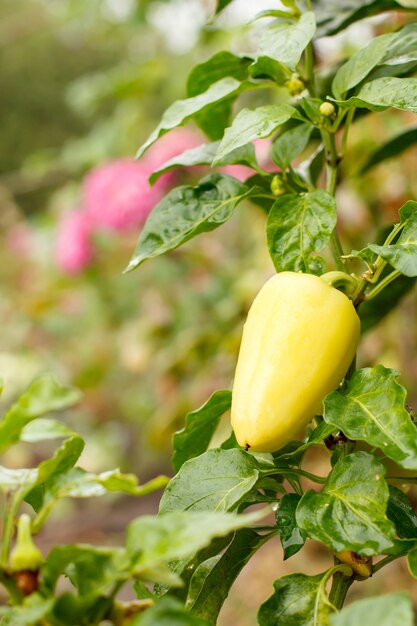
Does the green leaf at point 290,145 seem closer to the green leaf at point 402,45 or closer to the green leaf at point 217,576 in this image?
the green leaf at point 402,45

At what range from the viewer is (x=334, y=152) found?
0.55 m

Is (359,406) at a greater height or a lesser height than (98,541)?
greater

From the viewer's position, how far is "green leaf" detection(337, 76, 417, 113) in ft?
1.51

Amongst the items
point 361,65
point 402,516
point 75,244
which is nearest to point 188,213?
point 361,65

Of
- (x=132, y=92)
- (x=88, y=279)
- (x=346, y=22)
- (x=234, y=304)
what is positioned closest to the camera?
(x=346, y=22)

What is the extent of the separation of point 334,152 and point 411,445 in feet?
0.79

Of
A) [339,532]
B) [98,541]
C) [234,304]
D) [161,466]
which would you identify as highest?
[339,532]

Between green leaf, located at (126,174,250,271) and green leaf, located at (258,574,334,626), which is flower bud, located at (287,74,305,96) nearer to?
green leaf, located at (126,174,250,271)

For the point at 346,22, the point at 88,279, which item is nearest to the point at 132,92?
the point at 88,279

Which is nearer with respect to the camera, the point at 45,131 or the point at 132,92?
the point at 132,92

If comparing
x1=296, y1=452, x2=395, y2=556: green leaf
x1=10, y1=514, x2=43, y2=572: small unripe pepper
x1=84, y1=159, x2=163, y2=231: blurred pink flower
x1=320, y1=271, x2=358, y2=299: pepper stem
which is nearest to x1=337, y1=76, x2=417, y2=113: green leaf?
x1=320, y1=271, x2=358, y2=299: pepper stem

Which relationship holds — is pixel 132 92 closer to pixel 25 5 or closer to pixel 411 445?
pixel 411 445

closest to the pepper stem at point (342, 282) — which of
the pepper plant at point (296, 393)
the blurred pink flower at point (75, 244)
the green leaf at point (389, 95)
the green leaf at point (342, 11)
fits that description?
the pepper plant at point (296, 393)

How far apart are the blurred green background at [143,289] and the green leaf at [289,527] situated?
49 cm
